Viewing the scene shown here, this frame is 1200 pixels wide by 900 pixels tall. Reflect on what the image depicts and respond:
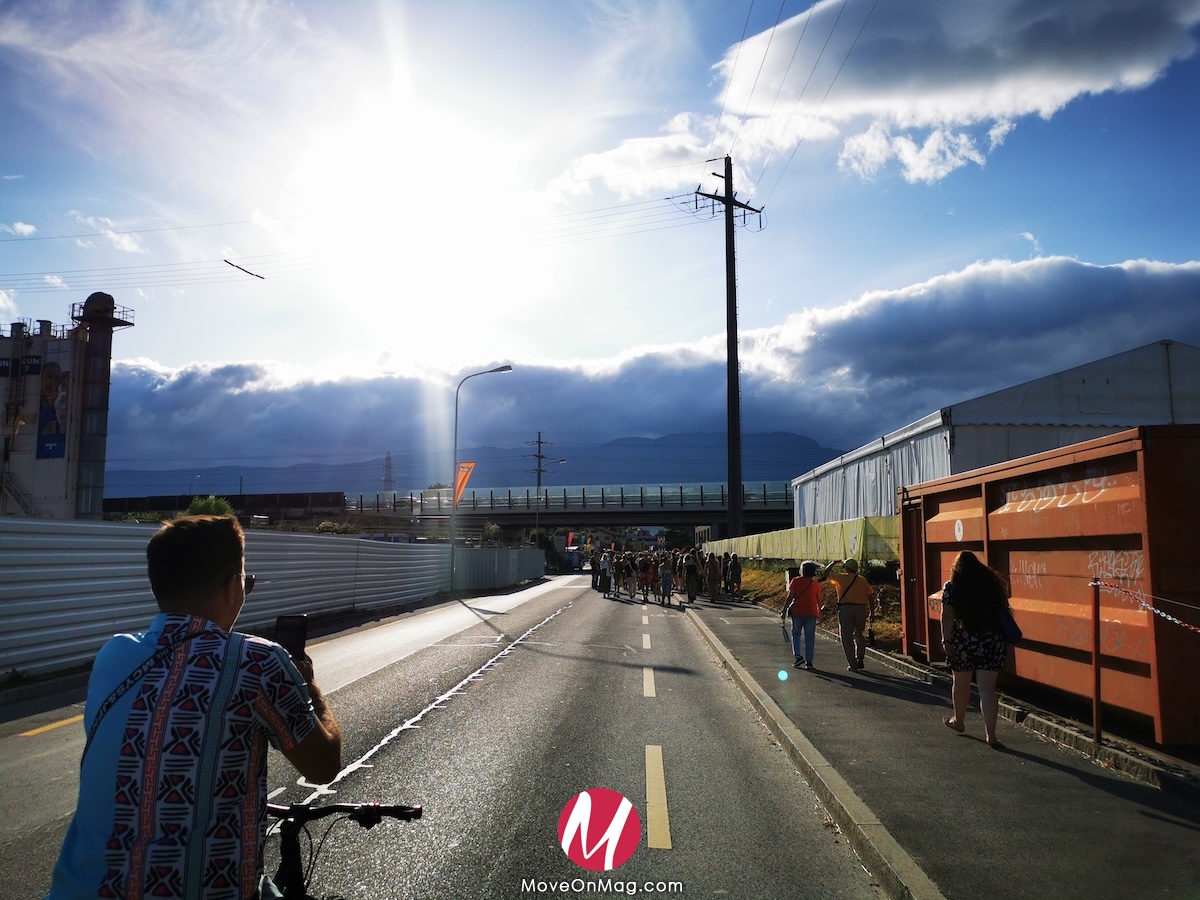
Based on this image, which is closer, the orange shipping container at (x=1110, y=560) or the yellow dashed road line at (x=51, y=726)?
the orange shipping container at (x=1110, y=560)

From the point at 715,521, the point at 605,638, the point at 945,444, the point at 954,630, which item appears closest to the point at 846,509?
the point at 945,444

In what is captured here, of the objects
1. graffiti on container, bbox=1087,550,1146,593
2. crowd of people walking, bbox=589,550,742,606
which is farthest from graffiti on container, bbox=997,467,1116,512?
crowd of people walking, bbox=589,550,742,606

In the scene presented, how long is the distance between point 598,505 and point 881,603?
177 feet

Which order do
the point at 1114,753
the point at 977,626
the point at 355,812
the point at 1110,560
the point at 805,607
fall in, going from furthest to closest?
1. the point at 805,607
2. the point at 977,626
3. the point at 1110,560
4. the point at 1114,753
5. the point at 355,812

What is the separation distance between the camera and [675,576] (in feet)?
134

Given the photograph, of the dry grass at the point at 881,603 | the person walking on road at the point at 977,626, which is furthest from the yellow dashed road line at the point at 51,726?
the dry grass at the point at 881,603

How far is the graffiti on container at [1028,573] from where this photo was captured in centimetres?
786

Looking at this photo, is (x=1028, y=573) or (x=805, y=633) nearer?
(x=1028, y=573)

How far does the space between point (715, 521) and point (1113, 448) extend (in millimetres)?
63707

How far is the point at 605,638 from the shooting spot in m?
17.2

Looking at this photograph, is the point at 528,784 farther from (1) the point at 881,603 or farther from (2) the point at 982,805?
(1) the point at 881,603

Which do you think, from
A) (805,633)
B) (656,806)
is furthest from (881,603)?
(656,806)

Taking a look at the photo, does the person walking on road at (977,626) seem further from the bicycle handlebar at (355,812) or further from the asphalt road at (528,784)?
the bicycle handlebar at (355,812)

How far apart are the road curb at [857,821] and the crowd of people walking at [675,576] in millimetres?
21654
